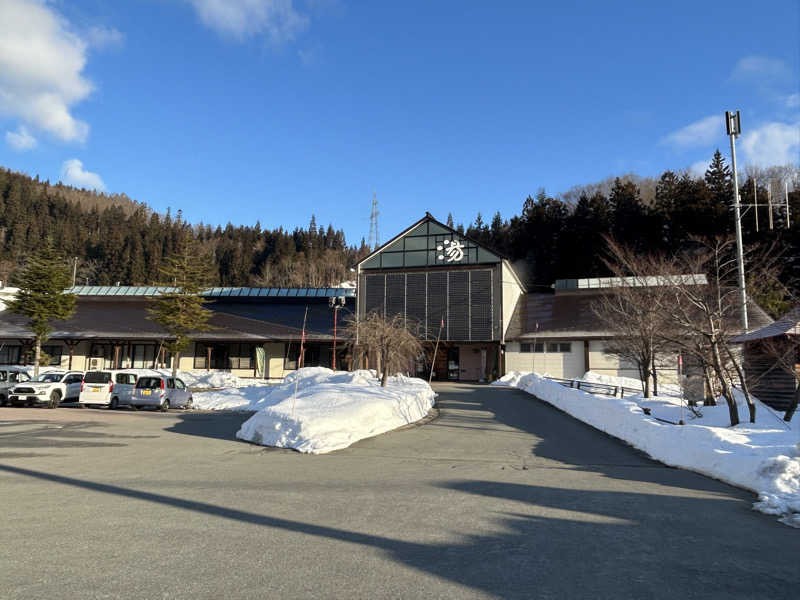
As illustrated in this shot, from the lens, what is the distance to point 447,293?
135 feet

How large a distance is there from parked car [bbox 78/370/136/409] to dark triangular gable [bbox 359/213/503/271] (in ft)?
74.9

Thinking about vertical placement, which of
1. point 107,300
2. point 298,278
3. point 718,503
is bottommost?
point 718,503

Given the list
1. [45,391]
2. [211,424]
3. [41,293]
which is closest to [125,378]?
[45,391]

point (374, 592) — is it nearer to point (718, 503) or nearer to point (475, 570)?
point (475, 570)

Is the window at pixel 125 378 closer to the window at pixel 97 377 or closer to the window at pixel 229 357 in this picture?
the window at pixel 97 377

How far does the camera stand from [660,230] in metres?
59.6

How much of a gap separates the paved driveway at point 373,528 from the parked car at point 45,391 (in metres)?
12.2

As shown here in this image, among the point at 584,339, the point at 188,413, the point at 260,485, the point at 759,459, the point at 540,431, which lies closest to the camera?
the point at 260,485

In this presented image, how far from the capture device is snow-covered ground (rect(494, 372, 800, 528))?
7938 mm

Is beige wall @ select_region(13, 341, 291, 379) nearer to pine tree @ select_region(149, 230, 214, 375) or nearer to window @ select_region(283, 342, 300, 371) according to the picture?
window @ select_region(283, 342, 300, 371)

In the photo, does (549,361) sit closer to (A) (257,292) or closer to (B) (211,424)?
(A) (257,292)

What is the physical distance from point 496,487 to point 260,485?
346cm

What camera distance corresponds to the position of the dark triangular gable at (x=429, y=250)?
136 feet

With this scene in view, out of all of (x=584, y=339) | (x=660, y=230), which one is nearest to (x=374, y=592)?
(x=584, y=339)
